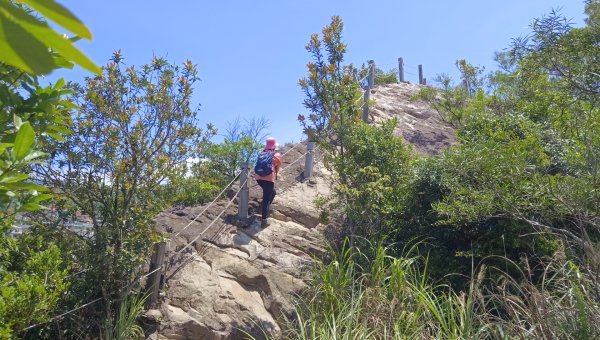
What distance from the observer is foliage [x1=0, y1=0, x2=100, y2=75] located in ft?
2.61

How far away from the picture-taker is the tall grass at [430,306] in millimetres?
4820

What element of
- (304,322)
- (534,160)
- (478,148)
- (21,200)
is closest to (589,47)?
(534,160)

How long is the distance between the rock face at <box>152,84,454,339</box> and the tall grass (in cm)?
66

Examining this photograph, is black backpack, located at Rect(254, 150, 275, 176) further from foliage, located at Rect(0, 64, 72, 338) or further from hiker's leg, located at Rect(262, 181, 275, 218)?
foliage, located at Rect(0, 64, 72, 338)

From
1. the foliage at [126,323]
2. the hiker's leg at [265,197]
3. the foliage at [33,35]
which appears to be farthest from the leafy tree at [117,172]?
the foliage at [33,35]

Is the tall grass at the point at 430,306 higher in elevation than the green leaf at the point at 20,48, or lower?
lower

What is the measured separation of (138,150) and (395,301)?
3.11 m

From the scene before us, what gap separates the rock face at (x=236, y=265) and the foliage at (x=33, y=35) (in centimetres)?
594

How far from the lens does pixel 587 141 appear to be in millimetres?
5359

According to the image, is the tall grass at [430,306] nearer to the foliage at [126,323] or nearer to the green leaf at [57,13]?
the foliage at [126,323]

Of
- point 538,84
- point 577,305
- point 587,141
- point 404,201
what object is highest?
point 538,84

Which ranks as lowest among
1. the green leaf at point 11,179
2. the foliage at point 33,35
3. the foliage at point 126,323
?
the foliage at point 126,323

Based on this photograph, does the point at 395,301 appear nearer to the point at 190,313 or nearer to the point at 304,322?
the point at 304,322

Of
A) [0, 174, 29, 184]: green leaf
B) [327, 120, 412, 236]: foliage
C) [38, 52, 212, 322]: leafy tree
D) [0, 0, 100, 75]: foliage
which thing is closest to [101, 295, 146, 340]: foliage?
[38, 52, 212, 322]: leafy tree
